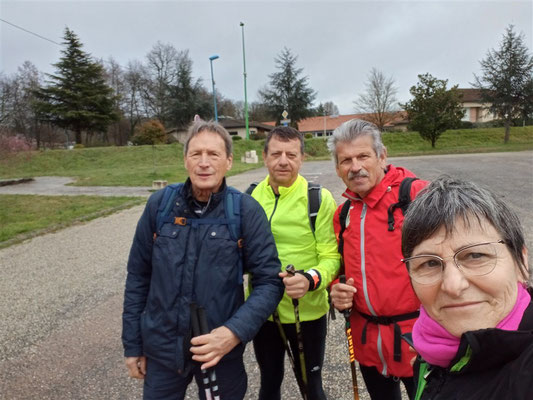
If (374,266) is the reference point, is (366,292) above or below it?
below

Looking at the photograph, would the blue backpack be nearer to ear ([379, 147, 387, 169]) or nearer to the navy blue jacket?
the navy blue jacket

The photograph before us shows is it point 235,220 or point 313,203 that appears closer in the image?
point 235,220

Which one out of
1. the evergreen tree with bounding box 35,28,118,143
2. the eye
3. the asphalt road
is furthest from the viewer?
the evergreen tree with bounding box 35,28,118,143

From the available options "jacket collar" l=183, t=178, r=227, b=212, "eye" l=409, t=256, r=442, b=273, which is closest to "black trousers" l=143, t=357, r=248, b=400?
"jacket collar" l=183, t=178, r=227, b=212

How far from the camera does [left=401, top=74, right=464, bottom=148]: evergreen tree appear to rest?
32.3 metres

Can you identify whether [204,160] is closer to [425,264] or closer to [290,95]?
[425,264]

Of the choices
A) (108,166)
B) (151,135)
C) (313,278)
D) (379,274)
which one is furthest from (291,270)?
(151,135)

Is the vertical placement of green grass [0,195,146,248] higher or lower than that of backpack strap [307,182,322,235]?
lower

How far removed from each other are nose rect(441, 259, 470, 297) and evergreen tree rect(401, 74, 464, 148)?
3595 cm

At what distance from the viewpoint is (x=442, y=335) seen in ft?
3.51

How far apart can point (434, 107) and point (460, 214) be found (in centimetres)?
3601

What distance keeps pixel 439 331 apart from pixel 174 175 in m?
17.9

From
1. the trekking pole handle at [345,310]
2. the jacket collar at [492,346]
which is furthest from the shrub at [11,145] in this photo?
the jacket collar at [492,346]

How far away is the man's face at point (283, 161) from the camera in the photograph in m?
2.34
